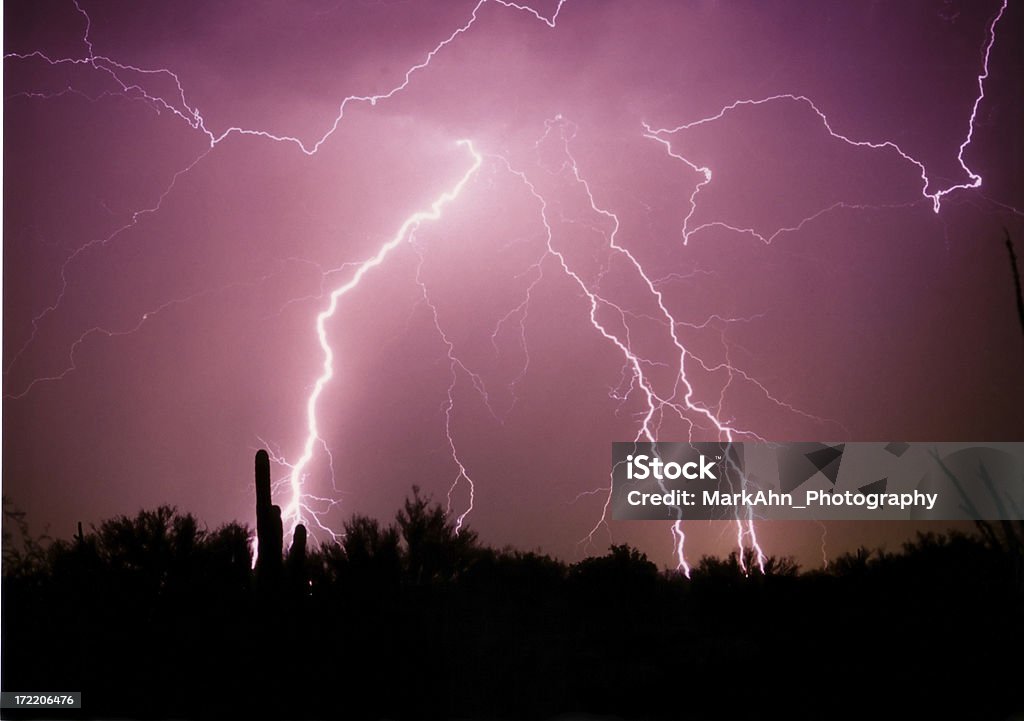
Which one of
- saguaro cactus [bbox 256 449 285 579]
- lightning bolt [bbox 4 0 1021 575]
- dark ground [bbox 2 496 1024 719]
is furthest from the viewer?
lightning bolt [bbox 4 0 1021 575]

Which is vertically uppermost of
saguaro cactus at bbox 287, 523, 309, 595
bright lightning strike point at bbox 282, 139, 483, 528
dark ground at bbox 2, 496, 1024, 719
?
bright lightning strike point at bbox 282, 139, 483, 528

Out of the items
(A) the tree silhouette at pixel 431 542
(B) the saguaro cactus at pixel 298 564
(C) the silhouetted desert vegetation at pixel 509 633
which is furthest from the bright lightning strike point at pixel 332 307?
(A) the tree silhouette at pixel 431 542

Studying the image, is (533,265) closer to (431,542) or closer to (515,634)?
(431,542)

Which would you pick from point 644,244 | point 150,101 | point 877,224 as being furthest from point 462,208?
point 877,224

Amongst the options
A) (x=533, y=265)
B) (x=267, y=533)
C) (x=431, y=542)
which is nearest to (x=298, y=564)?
(x=267, y=533)

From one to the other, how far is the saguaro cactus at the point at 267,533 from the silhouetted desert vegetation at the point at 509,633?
0.09 feet

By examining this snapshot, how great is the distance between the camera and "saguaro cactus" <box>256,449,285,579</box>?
175 inches

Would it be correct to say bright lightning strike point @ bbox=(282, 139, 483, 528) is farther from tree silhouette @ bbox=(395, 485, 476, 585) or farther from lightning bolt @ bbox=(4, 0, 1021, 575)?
tree silhouette @ bbox=(395, 485, 476, 585)

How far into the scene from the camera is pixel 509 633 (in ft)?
14.9

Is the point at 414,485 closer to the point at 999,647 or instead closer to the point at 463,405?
the point at 463,405

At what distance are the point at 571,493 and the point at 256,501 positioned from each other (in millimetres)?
1756

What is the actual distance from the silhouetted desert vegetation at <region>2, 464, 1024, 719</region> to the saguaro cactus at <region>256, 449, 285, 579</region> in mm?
27

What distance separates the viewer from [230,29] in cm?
478

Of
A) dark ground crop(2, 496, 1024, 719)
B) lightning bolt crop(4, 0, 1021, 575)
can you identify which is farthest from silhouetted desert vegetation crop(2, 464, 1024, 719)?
lightning bolt crop(4, 0, 1021, 575)
